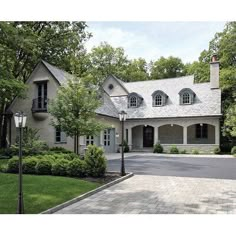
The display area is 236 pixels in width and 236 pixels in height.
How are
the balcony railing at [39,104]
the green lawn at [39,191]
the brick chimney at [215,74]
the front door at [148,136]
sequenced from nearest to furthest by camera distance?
the green lawn at [39,191], the balcony railing at [39,104], the brick chimney at [215,74], the front door at [148,136]

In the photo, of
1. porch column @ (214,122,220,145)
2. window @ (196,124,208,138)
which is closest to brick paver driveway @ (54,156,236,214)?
porch column @ (214,122,220,145)

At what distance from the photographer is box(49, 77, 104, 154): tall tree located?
14664 mm

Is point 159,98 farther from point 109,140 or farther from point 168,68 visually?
point 168,68

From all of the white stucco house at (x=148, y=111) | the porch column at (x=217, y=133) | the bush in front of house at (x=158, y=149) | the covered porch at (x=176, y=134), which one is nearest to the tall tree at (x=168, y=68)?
the white stucco house at (x=148, y=111)

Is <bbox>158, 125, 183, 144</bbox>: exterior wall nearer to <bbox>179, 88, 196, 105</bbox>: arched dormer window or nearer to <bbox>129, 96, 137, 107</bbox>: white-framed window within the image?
<bbox>179, 88, 196, 105</bbox>: arched dormer window

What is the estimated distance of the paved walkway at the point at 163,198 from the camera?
7.03 meters

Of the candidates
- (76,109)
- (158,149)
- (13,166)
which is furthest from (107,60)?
(13,166)

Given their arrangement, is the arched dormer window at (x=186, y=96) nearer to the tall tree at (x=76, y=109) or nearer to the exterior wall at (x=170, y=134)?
the exterior wall at (x=170, y=134)

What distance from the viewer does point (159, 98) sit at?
2845 cm

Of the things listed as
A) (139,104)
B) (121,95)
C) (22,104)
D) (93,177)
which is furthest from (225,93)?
(93,177)

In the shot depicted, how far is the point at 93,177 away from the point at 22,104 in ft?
44.3

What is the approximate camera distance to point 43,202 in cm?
764

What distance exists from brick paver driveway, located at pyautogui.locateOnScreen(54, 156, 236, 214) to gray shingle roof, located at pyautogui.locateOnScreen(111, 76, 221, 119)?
47.1 ft
